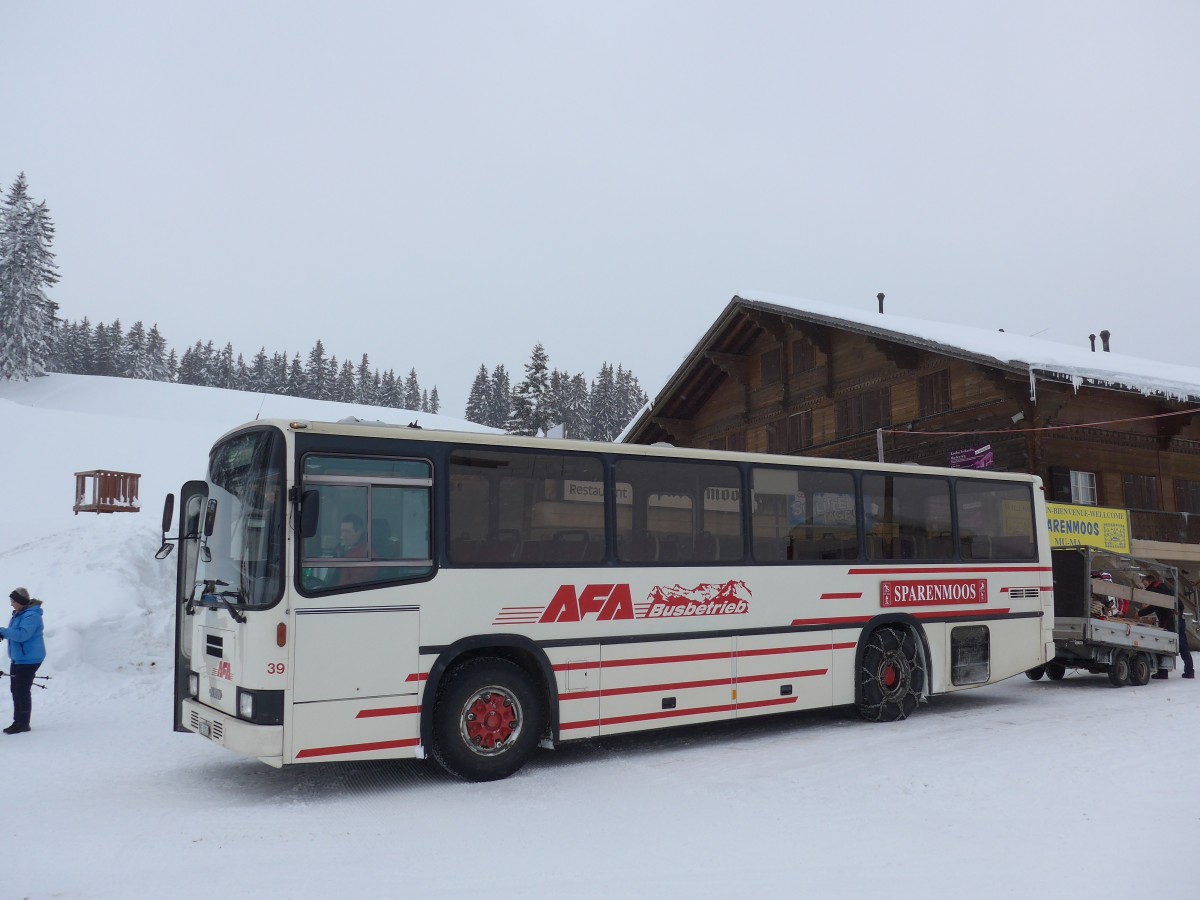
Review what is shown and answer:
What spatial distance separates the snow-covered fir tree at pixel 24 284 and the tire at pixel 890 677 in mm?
72905

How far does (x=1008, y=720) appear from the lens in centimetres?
1119

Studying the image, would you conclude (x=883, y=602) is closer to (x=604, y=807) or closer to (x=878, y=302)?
(x=604, y=807)

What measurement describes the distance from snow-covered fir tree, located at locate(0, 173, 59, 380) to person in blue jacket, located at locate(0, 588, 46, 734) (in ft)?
222

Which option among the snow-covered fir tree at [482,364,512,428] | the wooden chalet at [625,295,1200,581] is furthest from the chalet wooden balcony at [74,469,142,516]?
the snow-covered fir tree at [482,364,512,428]

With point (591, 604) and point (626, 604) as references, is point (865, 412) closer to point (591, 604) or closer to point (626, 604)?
point (626, 604)

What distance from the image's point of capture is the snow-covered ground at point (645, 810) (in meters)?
5.31

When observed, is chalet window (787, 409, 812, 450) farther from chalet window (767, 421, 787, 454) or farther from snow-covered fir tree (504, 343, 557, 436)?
snow-covered fir tree (504, 343, 557, 436)

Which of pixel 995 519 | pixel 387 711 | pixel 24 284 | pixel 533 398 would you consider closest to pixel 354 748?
pixel 387 711

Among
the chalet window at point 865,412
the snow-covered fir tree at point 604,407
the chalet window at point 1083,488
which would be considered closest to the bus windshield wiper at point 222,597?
the chalet window at point 1083,488

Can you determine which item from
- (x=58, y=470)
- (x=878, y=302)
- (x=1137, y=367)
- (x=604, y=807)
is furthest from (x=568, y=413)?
(x=604, y=807)

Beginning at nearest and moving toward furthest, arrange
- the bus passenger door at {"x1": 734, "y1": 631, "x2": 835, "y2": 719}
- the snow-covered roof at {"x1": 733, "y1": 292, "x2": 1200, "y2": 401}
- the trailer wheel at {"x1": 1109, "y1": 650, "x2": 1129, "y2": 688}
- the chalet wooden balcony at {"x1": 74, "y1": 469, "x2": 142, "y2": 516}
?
1. the bus passenger door at {"x1": 734, "y1": 631, "x2": 835, "y2": 719}
2. the trailer wheel at {"x1": 1109, "y1": 650, "x2": 1129, "y2": 688}
3. the snow-covered roof at {"x1": 733, "y1": 292, "x2": 1200, "y2": 401}
4. the chalet wooden balcony at {"x1": 74, "y1": 469, "x2": 142, "y2": 516}

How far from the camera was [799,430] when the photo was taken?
87.9ft

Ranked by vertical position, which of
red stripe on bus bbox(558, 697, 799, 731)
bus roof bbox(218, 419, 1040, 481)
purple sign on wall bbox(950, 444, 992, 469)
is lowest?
red stripe on bus bbox(558, 697, 799, 731)

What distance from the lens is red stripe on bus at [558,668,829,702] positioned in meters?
8.69
